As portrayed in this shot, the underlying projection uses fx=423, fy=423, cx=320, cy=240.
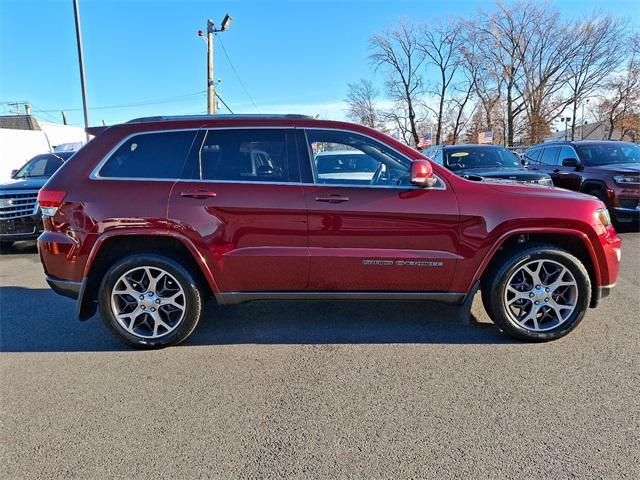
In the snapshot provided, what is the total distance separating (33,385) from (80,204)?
1402 millimetres

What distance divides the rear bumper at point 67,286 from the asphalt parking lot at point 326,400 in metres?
0.51

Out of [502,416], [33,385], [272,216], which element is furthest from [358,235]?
[33,385]

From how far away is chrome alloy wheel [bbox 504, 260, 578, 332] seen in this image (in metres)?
3.57

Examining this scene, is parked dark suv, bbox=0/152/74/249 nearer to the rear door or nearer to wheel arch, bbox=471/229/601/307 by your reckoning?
the rear door

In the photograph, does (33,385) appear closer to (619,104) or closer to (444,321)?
(444,321)

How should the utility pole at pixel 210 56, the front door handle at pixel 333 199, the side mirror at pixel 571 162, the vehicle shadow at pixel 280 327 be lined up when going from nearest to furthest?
1. the front door handle at pixel 333 199
2. the vehicle shadow at pixel 280 327
3. the side mirror at pixel 571 162
4. the utility pole at pixel 210 56

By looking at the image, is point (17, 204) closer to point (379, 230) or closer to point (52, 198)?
point (52, 198)

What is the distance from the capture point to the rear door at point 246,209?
340 centimetres

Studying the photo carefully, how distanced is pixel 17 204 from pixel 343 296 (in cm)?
709

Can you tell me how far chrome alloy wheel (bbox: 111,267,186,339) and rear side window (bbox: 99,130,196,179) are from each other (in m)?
0.80

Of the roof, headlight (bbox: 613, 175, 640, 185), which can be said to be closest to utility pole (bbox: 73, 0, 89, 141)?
headlight (bbox: 613, 175, 640, 185)

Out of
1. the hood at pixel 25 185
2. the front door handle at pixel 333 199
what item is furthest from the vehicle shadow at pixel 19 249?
the front door handle at pixel 333 199

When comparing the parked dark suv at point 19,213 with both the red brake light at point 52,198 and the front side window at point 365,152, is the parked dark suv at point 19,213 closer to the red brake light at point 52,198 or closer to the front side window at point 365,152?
the red brake light at point 52,198

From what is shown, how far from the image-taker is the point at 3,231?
25.1ft
